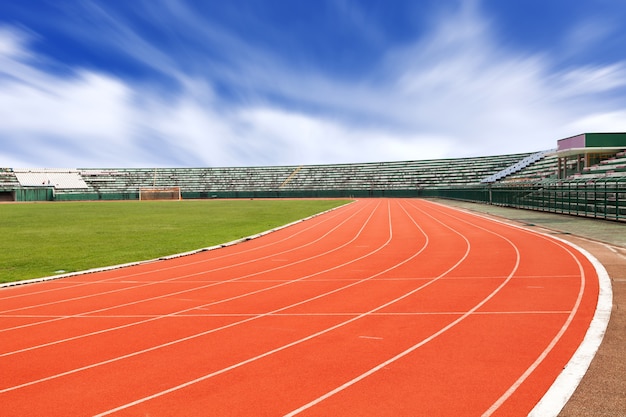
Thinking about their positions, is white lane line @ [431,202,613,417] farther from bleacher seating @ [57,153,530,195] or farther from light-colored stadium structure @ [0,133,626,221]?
bleacher seating @ [57,153,530,195]

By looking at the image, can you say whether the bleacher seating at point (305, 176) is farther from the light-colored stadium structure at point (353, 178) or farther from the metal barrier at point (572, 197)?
the metal barrier at point (572, 197)

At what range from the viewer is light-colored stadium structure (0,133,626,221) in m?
41.6

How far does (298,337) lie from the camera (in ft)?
21.2

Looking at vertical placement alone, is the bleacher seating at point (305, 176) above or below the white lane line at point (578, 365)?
above

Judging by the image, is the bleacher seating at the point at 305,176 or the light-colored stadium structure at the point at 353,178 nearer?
the light-colored stadium structure at the point at 353,178

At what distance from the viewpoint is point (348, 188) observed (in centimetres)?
9219

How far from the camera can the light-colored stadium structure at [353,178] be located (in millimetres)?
41625

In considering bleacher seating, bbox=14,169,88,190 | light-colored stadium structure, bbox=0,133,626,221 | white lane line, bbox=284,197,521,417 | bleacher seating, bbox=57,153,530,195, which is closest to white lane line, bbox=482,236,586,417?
white lane line, bbox=284,197,521,417

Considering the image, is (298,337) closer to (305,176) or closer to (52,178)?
(305,176)

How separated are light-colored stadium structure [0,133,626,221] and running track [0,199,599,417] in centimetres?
2737

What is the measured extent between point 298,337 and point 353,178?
298ft

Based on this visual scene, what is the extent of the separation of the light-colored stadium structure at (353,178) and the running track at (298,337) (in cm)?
2737

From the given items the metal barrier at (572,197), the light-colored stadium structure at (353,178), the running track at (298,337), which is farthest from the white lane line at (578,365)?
the light-colored stadium structure at (353,178)

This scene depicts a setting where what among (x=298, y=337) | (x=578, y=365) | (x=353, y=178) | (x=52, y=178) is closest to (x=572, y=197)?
(x=578, y=365)
